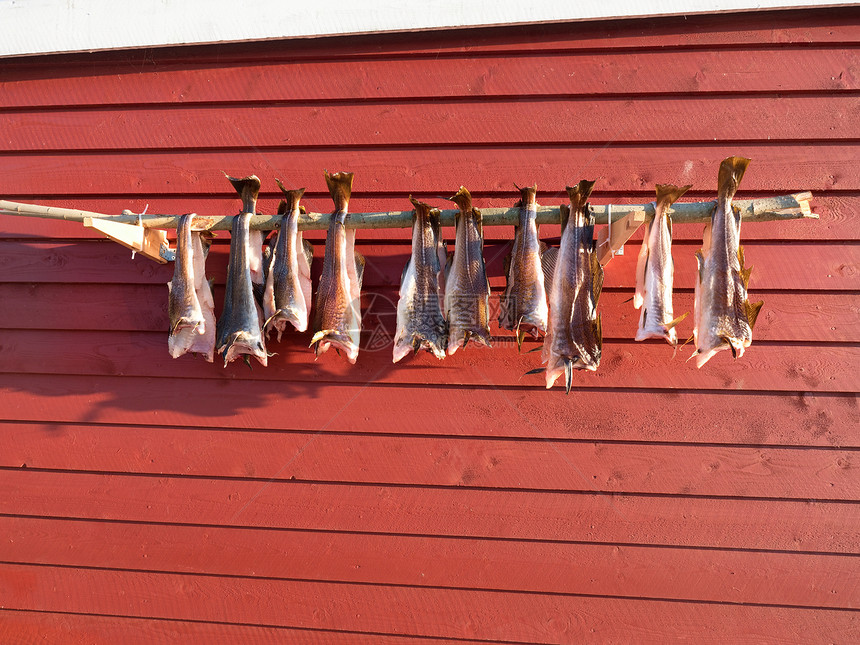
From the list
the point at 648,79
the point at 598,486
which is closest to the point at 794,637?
the point at 598,486

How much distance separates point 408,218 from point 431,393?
3.40 feet

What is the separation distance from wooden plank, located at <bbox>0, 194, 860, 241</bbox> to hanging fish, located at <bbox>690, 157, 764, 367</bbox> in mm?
499

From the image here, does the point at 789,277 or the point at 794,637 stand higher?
the point at 789,277

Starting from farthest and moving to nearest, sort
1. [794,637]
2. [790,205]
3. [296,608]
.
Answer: [296,608]
[794,637]
[790,205]

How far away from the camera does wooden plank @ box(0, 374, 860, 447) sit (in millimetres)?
2596

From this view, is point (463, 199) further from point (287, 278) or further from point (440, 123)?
point (287, 278)

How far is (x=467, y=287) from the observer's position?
229 centimetres

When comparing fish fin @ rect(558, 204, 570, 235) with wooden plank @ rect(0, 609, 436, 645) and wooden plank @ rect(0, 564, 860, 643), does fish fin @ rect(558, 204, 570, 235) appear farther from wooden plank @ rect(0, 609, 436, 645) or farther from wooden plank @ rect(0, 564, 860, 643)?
wooden plank @ rect(0, 609, 436, 645)

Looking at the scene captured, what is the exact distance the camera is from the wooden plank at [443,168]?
8.57 ft

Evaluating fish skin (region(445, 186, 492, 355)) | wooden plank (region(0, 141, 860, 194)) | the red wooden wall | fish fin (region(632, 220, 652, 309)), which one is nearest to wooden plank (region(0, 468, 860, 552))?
the red wooden wall

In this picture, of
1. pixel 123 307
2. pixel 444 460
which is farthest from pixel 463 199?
pixel 123 307

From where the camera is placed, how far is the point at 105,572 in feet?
9.29

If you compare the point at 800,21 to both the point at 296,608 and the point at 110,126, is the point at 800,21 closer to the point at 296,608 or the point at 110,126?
the point at 110,126

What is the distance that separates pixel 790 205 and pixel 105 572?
13.8 feet
